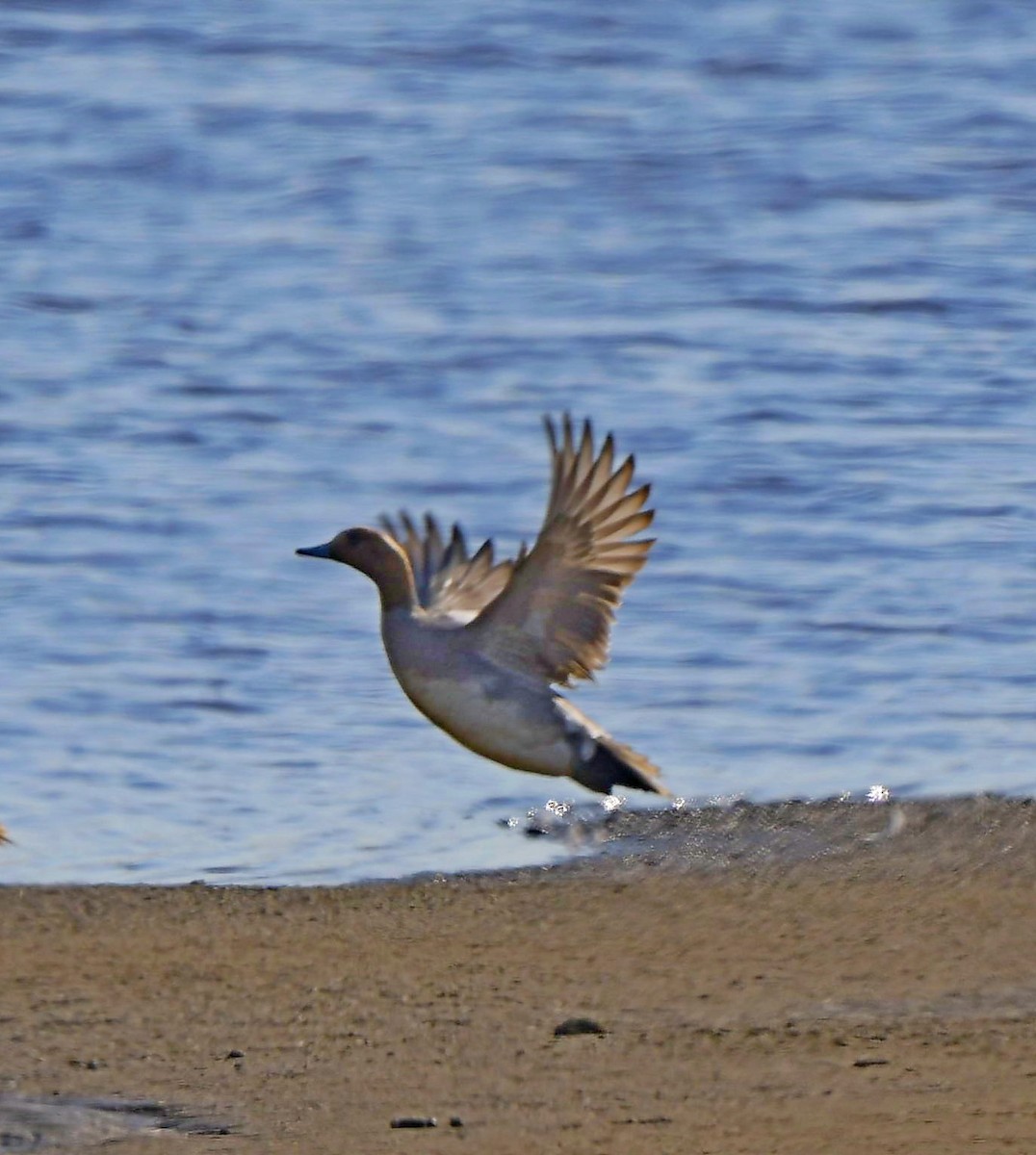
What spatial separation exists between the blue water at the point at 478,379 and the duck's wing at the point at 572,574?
1712 mm

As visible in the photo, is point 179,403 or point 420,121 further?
point 420,121

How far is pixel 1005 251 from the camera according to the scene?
59.0 ft

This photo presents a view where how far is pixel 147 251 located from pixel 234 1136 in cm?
1118

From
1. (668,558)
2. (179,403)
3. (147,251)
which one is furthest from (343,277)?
(668,558)

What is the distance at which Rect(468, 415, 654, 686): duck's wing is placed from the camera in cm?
746

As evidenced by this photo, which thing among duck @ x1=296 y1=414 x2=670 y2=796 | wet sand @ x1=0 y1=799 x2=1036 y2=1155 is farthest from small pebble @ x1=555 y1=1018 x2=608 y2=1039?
duck @ x1=296 y1=414 x2=670 y2=796

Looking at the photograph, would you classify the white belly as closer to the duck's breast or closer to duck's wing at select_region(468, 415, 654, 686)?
the duck's breast

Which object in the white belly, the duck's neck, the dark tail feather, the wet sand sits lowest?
the wet sand

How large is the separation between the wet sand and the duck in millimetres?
731

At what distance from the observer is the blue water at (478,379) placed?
33.6 ft

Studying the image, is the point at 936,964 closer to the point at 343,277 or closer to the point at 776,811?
the point at 776,811

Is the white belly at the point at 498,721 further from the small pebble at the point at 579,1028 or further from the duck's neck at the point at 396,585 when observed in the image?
the small pebble at the point at 579,1028

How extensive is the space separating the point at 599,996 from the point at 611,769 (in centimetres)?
78

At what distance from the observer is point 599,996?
815 cm
